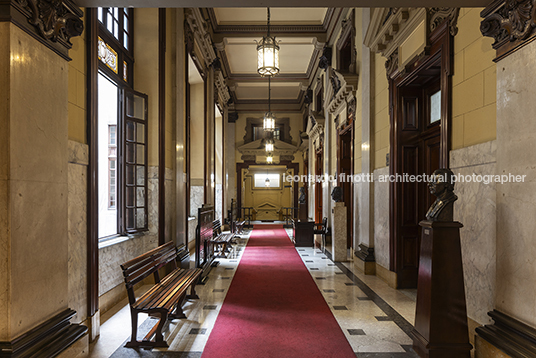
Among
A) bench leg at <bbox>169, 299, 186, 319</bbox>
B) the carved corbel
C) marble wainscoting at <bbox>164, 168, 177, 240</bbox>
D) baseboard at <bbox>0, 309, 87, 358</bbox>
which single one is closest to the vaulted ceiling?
marble wainscoting at <bbox>164, 168, 177, 240</bbox>

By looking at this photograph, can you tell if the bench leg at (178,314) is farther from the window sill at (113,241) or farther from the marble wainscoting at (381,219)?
the marble wainscoting at (381,219)

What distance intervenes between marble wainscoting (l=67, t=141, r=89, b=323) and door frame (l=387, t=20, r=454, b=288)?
3.62 m

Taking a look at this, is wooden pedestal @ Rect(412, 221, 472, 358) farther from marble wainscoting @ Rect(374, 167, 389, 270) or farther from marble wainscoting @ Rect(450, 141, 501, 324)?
marble wainscoting @ Rect(374, 167, 389, 270)

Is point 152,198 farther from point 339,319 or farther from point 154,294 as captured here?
point 339,319

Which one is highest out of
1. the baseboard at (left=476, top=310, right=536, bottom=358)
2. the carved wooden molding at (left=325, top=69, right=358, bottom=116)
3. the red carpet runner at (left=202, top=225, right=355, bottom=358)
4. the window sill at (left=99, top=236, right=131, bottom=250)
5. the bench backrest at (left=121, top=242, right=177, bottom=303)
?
the carved wooden molding at (left=325, top=69, right=358, bottom=116)

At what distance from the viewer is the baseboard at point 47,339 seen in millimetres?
2012

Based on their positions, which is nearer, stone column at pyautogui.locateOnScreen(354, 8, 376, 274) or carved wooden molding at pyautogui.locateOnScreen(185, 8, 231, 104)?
stone column at pyautogui.locateOnScreen(354, 8, 376, 274)

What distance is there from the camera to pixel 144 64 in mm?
5406

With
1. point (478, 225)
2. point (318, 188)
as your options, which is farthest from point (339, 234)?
point (318, 188)

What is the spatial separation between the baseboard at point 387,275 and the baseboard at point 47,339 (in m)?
4.15

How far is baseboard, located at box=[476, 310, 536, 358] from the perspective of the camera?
85.9 inches

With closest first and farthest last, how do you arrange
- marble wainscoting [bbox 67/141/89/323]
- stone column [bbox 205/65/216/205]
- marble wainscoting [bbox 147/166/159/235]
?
marble wainscoting [bbox 67/141/89/323]
marble wainscoting [bbox 147/166/159/235]
stone column [bbox 205/65/216/205]

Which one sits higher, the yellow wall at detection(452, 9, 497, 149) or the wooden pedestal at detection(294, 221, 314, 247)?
the yellow wall at detection(452, 9, 497, 149)

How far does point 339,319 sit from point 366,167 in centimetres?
317
